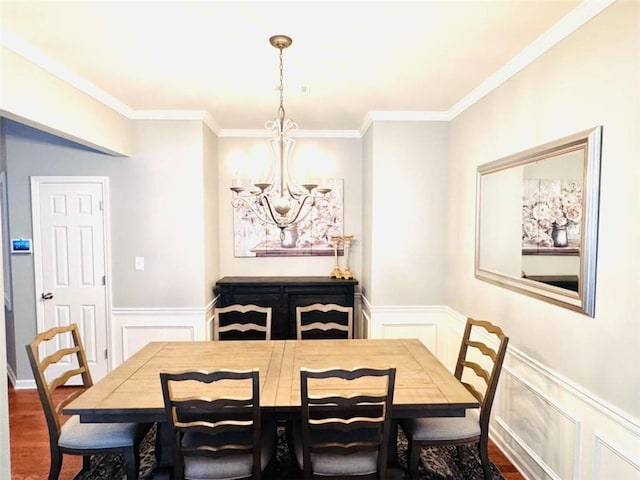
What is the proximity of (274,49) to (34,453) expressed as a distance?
122 inches

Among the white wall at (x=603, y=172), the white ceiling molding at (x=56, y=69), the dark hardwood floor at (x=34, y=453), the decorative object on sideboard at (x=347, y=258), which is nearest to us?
the white wall at (x=603, y=172)

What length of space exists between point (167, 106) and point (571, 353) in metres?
3.35

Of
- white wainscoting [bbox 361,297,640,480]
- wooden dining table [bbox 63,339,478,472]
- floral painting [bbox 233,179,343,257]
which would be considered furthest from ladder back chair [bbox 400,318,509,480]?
floral painting [bbox 233,179,343,257]

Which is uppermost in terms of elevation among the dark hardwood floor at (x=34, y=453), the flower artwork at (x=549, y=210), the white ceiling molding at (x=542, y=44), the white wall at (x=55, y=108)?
the white ceiling molding at (x=542, y=44)

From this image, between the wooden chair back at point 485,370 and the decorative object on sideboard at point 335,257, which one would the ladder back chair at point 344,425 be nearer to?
the wooden chair back at point 485,370

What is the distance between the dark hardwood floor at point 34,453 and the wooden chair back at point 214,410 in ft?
4.41

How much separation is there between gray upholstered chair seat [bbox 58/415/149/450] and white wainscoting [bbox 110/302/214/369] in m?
1.54

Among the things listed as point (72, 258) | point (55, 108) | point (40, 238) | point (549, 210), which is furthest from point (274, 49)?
point (40, 238)

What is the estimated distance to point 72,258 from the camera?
11.9 feet

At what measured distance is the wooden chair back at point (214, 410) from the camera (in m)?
1.59

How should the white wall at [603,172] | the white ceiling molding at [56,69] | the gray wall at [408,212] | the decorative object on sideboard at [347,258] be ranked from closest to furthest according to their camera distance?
the white wall at [603,172], the white ceiling molding at [56,69], the gray wall at [408,212], the decorative object on sideboard at [347,258]

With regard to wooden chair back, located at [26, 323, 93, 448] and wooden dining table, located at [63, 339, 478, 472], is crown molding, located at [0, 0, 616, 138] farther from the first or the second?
wooden dining table, located at [63, 339, 478, 472]

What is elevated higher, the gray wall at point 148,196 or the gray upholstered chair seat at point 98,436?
the gray wall at point 148,196

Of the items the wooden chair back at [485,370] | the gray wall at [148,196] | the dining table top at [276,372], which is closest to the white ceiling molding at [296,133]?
the gray wall at [148,196]
